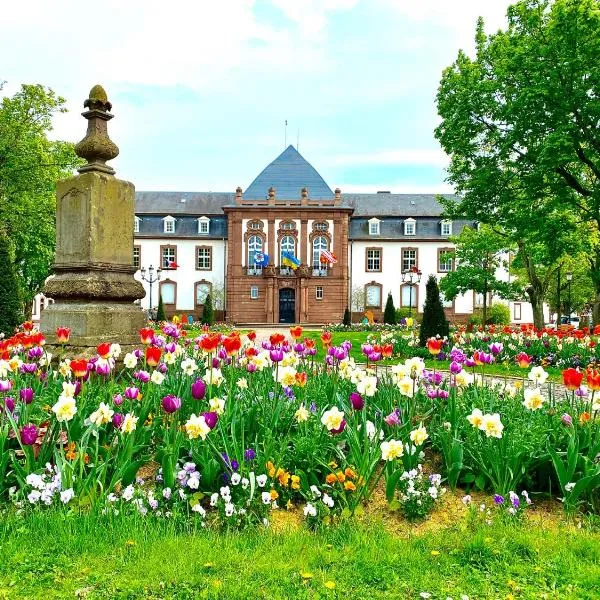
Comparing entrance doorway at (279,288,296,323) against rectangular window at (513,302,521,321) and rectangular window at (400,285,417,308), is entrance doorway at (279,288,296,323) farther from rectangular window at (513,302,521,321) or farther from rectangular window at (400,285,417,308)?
rectangular window at (513,302,521,321)

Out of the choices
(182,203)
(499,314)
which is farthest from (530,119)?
(182,203)

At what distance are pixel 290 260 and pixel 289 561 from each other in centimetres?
4143

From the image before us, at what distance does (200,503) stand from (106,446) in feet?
2.61

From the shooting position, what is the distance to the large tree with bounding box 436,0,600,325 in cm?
1528

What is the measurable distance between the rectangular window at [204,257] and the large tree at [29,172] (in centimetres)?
1903

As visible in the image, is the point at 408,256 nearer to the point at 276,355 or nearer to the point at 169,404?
the point at 276,355

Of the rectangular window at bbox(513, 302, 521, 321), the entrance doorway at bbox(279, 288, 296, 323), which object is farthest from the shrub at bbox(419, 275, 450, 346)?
Result: the rectangular window at bbox(513, 302, 521, 321)

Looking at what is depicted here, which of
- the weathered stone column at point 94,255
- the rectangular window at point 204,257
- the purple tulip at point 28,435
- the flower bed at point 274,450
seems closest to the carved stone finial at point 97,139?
the weathered stone column at point 94,255

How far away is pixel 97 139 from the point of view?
278 inches

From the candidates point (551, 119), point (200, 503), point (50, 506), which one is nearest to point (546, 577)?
point (200, 503)

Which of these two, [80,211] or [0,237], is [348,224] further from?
[80,211]

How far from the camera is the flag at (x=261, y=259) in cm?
4388

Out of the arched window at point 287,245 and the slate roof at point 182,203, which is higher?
the slate roof at point 182,203

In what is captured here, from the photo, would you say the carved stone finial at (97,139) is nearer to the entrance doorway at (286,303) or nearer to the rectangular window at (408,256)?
the entrance doorway at (286,303)
